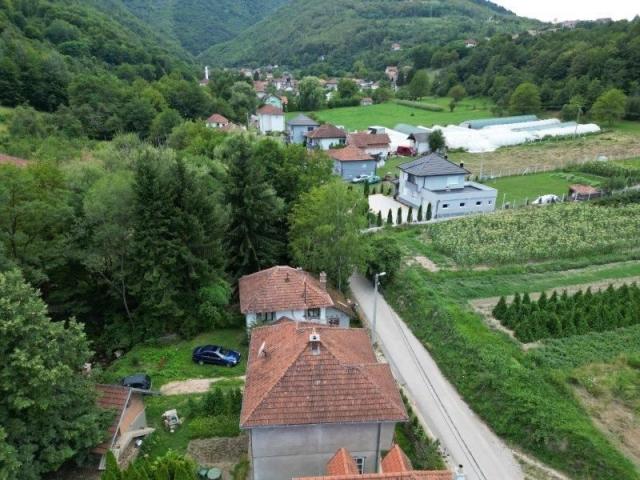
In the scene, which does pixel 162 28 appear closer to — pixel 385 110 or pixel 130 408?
pixel 385 110

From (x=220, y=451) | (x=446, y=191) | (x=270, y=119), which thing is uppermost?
(x=270, y=119)

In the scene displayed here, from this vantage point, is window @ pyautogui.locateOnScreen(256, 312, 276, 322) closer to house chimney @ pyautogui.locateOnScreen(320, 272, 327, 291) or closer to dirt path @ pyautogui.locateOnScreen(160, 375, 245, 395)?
house chimney @ pyautogui.locateOnScreen(320, 272, 327, 291)

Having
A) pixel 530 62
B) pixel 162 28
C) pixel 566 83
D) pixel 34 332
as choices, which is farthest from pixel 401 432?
pixel 162 28

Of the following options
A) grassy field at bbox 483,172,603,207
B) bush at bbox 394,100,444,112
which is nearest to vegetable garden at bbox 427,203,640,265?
grassy field at bbox 483,172,603,207

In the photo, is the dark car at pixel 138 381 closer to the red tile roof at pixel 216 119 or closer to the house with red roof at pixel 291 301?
the house with red roof at pixel 291 301

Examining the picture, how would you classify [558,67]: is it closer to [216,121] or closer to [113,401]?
[216,121]

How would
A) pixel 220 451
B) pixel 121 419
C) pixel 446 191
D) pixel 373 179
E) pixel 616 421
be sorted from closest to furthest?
1. pixel 121 419
2. pixel 220 451
3. pixel 616 421
4. pixel 446 191
5. pixel 373 179

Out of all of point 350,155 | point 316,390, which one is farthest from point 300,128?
point 316,390
